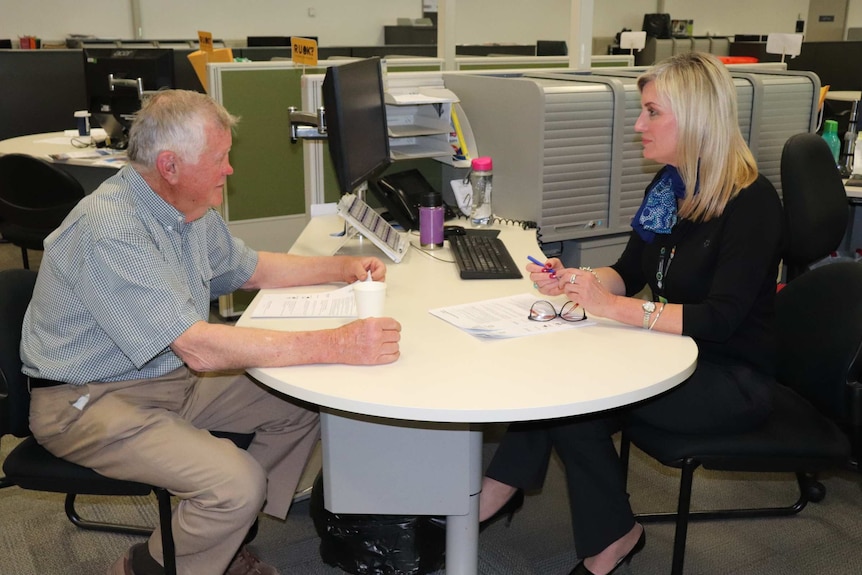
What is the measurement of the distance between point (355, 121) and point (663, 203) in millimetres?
861

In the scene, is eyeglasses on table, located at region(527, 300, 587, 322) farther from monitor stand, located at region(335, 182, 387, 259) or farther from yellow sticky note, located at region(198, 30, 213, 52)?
yellow sticky note, located at region(198, 30, 213, 52)

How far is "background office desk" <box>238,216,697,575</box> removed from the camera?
1.37 m

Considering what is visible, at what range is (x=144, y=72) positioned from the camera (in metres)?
3.96

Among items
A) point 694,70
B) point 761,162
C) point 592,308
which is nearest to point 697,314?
point 592,308

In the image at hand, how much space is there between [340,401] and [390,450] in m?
0.30

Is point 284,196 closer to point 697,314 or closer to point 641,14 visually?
point 697,314

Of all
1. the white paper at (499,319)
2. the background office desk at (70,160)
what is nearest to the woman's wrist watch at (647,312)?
the white paper at (499,319)

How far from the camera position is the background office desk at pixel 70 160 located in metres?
3.77

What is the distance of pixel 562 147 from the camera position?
2514 mm

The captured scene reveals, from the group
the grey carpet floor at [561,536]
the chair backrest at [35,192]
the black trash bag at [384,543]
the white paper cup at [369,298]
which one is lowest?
the grey carpet floor at [561,536]

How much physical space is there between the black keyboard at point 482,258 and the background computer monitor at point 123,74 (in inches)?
88.1

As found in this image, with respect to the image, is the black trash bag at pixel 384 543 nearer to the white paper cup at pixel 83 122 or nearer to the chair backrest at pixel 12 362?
the chair backrest at pixel 12 362

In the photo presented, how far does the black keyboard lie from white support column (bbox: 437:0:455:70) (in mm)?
1871

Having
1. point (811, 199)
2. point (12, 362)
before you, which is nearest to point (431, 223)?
point (12, 362)
